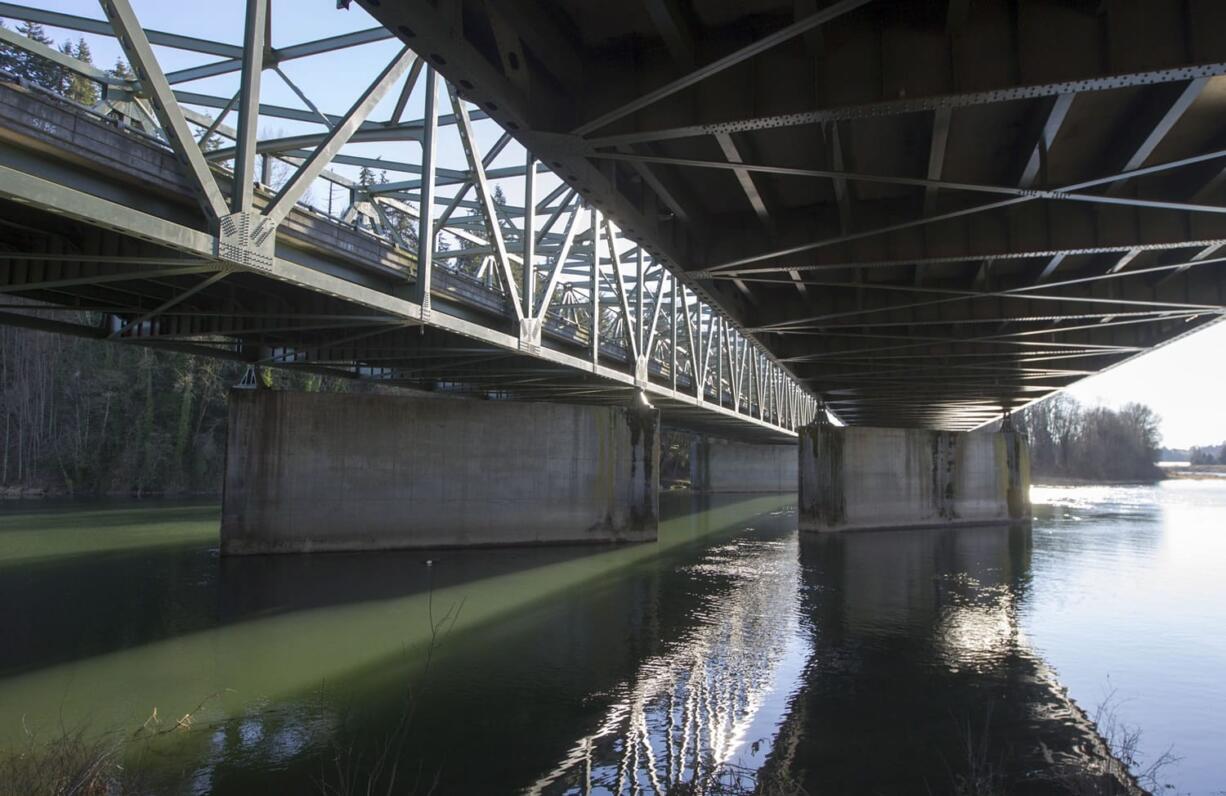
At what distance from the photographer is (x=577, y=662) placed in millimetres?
12586

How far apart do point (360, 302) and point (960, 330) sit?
15.8 metres

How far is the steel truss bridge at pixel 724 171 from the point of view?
7.34m

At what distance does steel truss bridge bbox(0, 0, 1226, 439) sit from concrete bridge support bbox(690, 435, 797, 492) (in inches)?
2023

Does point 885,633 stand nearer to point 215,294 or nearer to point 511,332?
point 511,332

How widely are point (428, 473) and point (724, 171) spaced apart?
17.7 m

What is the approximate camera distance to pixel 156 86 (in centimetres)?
1002

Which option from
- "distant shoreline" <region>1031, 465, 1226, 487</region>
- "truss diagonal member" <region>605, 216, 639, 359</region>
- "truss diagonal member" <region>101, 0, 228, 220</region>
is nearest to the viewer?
"truss diagonal member" <region>101, 0, 228, 220</region>

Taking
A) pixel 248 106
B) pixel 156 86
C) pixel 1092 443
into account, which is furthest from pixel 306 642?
pixel 1092 443

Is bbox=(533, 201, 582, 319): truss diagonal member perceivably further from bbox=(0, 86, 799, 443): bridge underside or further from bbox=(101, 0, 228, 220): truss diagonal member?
bbox=(101, 0, 228, 220): truss diagonal member

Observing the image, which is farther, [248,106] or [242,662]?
[242,662]

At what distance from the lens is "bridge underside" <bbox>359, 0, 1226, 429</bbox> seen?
7.07 m

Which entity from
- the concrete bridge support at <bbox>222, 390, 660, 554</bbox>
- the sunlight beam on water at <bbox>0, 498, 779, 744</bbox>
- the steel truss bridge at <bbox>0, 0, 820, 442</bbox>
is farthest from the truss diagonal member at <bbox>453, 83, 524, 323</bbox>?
the concrete bridge support at <bbox>222, 390, 660, 554</bbox>

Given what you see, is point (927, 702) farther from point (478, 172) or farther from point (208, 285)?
point (208, 285)

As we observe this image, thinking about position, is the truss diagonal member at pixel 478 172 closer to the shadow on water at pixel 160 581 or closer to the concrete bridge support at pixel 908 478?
the shadow on water at pixel 160 581
